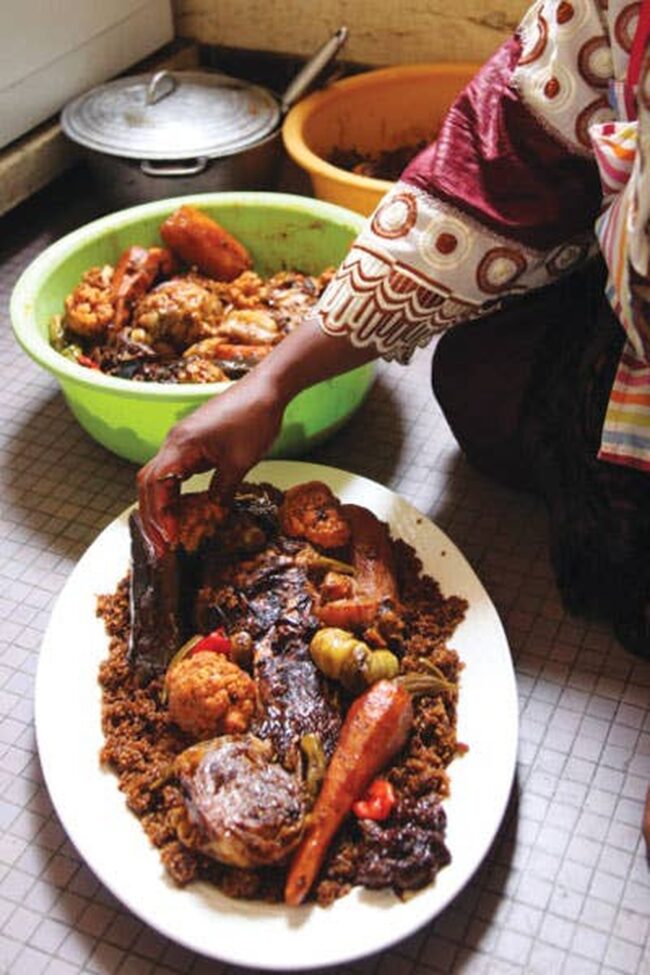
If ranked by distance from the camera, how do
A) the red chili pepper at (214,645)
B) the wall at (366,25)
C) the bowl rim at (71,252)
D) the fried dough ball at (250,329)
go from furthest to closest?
1. the wall at (366,25)
2. the fried dough ball at (250,329)
3. the bowl rim at (71,252)
4. the red chili pepper at (214,645)

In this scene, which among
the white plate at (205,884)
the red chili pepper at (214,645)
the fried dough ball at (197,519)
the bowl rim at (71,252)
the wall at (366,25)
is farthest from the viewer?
the wall at (366,25)

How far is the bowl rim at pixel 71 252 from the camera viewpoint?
1.59 m

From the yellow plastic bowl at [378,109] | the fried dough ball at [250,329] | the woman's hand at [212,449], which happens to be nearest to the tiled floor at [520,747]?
the fried dough ball at [250,329]

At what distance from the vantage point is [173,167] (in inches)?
89.4

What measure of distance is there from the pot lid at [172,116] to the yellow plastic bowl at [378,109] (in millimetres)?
105

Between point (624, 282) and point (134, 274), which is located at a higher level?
point (624, 282)

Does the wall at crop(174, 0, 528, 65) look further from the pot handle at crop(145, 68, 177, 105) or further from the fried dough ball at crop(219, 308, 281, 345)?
the fried dough ball at crop(219, 308, 281, 345)

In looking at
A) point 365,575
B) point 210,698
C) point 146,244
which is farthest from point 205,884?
point 146,244

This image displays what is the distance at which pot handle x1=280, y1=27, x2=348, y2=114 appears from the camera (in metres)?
2.43

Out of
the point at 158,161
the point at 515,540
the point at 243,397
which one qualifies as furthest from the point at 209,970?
the point at 158,161

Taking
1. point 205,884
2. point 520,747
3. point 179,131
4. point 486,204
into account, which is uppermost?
point 486,204

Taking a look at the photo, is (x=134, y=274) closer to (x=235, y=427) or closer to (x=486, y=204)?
(x=235, y=427)

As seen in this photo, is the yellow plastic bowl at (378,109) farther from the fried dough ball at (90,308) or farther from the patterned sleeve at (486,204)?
the patterned sleeve at (486,204)

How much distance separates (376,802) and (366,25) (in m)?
2.11
